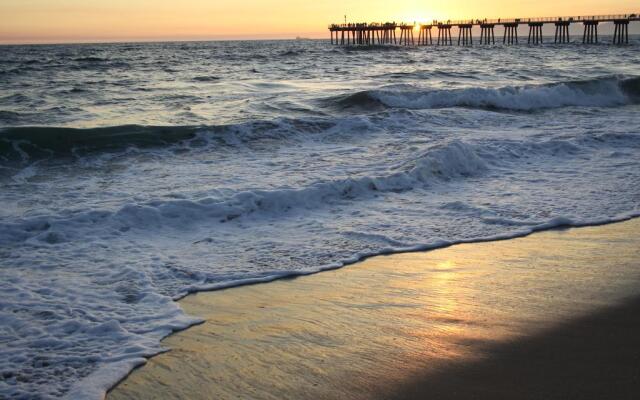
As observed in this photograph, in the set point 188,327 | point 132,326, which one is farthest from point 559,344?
point 132,326

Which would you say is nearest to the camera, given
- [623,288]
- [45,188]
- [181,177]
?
[623,288]

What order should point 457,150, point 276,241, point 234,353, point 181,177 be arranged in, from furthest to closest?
point 457,150 < point 181,177 < point 276,241 < point 234,353

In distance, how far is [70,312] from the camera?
178 inches

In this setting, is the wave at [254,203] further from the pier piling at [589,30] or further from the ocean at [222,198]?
the pier piling at [589,30]

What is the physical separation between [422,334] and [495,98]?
51.7 ft

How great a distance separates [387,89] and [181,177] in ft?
39.9

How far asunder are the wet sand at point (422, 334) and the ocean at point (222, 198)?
340 mm

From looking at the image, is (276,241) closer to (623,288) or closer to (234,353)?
(234,353)

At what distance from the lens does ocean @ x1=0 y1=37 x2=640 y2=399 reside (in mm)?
4457

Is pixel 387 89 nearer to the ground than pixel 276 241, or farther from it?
farther from it

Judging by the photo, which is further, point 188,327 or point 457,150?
point 457,150

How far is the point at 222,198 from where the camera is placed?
767 centimetres

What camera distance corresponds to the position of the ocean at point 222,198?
4457mm

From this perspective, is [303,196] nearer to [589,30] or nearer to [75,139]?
[75,139]
